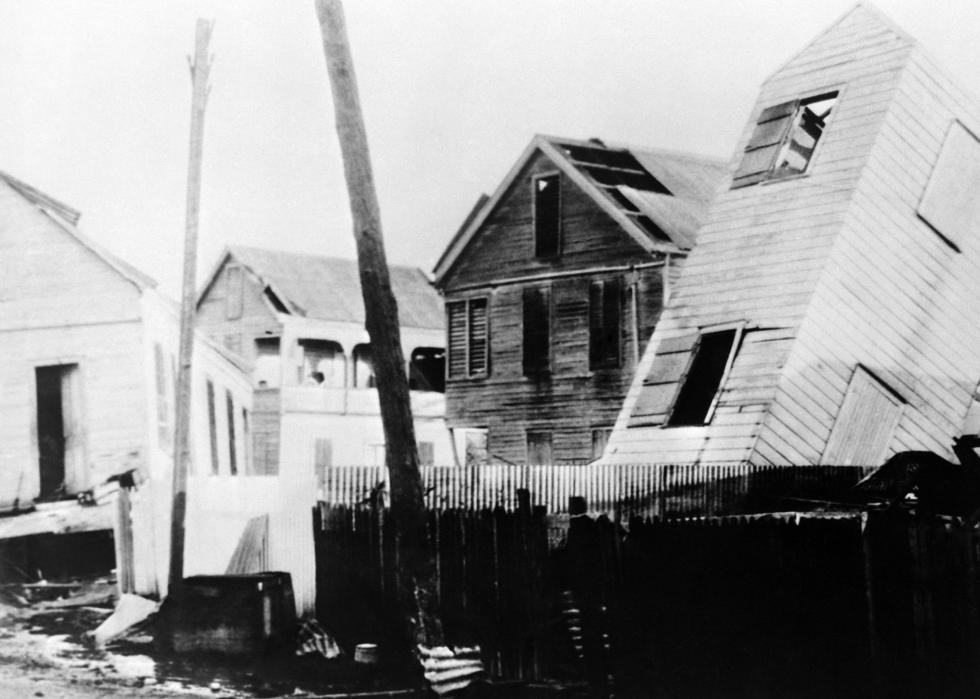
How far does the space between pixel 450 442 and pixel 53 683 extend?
526 inches

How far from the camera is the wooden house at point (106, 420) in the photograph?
11492 mm

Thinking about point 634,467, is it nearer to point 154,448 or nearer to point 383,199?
point 383,199

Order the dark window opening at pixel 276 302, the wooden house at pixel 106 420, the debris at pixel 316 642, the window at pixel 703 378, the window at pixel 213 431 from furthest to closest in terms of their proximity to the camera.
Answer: the dark window opening at pixel 276 302 < the window at pixel 703 378 < the window at pixel 213 431 < the wooden house at pixel 106 420 < the debris at pixel 316 642

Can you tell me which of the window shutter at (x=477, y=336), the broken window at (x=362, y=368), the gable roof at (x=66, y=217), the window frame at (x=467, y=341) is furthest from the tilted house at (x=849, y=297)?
the broken window at (x=362, y=368)

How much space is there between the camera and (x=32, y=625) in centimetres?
1169

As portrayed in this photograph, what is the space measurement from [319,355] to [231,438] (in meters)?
12.0

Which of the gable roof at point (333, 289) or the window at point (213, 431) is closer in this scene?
the window at point (213, 431)

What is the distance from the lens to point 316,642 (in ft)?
37.1

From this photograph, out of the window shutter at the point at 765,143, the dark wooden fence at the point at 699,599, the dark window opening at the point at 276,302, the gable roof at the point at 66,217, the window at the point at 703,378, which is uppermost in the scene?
the window shutter at the point at 765,143

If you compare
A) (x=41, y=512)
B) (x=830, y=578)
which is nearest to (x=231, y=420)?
(x=41, y=512)

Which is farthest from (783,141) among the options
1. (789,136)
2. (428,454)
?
(428,454)

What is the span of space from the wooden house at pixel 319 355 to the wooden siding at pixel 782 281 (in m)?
6.25

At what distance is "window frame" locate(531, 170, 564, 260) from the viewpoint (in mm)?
21344

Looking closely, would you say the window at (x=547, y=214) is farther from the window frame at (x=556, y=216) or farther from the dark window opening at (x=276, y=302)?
the dark window opening at (x=276, y=302)
